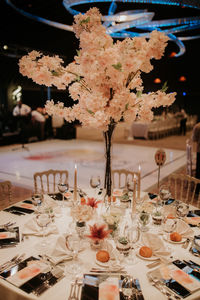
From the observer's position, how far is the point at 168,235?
6.31ft

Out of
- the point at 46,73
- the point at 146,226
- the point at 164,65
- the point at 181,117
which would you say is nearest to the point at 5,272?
the point at 146,226

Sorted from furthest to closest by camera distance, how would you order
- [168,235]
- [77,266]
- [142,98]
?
[142,98], [168,235], [77,266]

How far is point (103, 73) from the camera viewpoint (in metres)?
1.83

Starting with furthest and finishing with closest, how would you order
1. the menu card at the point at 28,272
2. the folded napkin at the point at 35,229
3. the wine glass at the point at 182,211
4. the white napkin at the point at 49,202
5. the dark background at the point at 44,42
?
the dark background at the point at 44,42 < the white napkin at the point at 49,202 < the wine glass at the point at 182,211 < the folded napkin at the point at 35,229 < the menu card at the point at 28,272

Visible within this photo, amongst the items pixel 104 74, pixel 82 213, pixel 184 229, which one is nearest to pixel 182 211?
pixel 184 229

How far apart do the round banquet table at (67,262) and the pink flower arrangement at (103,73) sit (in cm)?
86

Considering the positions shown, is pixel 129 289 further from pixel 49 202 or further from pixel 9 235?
pixel 49 202

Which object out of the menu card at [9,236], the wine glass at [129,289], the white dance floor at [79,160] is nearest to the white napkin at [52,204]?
the menu card at [9,236]

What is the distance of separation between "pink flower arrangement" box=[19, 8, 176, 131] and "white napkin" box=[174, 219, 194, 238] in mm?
860

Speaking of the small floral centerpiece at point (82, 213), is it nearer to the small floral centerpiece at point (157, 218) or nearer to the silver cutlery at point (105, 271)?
the silver cutlery at point (105, 271)

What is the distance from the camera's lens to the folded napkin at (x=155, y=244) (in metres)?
1.70

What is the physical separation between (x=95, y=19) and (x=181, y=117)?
40.1 ft

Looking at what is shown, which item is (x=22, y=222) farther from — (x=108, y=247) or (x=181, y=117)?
(x=181, y=117)

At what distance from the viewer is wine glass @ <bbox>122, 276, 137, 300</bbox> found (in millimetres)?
1341
